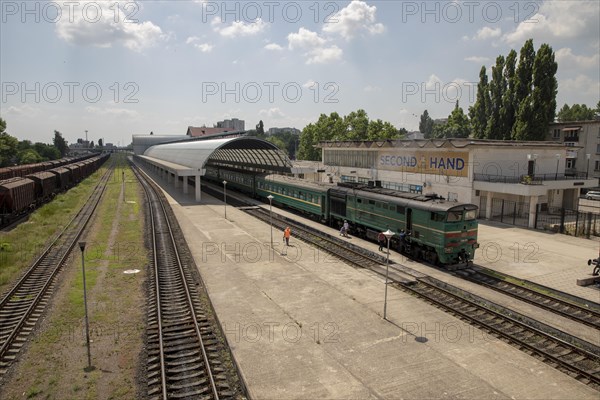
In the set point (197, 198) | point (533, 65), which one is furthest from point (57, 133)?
point (533, 65)

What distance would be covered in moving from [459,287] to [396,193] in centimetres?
805

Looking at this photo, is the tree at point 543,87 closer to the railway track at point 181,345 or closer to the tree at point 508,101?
the tree at point 508,101

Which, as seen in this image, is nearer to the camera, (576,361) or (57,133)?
(576,361)

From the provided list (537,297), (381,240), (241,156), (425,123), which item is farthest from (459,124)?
(425,123)

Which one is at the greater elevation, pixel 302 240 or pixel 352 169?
pixel 352 169

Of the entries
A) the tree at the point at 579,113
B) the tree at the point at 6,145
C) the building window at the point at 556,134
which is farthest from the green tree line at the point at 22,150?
the tree at the point at 579,113

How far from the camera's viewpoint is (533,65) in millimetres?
50719

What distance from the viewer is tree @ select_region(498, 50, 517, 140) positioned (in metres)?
53.1

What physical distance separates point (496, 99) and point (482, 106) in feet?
6.94

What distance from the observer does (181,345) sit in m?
13.1

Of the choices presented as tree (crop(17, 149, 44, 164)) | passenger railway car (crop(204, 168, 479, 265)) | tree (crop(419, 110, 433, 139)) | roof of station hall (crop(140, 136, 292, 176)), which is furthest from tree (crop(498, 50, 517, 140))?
tree (crop(419, 110, 433, 139))

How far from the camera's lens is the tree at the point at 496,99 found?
2176 inches

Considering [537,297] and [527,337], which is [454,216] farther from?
[527,337]

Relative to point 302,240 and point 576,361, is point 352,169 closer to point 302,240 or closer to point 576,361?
point 302,240
